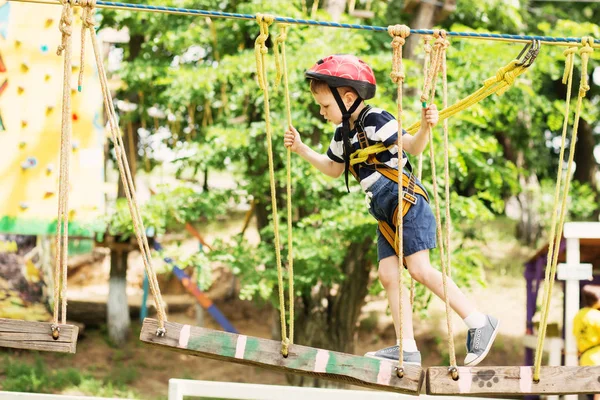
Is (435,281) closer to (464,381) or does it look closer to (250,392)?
(464,381)

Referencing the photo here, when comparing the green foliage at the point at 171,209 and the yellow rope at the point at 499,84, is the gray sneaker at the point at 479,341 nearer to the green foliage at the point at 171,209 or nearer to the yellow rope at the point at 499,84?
the yellow rope at the point at 499,84

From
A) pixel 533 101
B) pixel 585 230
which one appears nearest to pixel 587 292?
pixel 585 230

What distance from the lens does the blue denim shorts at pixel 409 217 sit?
2.99 meters

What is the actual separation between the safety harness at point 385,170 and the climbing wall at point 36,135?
4.32 metres

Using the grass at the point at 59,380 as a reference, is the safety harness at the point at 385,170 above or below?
above

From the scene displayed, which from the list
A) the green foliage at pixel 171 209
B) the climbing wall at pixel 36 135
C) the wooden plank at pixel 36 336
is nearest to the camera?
the wooden plank at pixel 36 336

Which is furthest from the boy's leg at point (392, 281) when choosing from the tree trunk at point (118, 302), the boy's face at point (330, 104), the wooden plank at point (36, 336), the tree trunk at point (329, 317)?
the tree trunk at point (118, 302)

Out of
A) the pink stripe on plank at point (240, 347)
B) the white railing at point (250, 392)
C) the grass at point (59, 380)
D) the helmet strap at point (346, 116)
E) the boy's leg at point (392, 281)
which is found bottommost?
the grass at point (59, 380)

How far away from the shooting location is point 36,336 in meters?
2.84

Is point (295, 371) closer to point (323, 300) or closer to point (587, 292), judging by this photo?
point (587, 292)

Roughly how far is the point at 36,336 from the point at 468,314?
1.56 metres

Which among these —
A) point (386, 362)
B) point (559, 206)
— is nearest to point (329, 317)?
point (559, 206)

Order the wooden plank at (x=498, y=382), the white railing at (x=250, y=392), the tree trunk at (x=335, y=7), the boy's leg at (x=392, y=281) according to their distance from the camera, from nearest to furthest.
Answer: the wooden plank at (x=498, y=382)
the boy's leg at (x=392, y=281)
the white railing at (x=250, y=392)
the tree trunk at (x=335, y=7)

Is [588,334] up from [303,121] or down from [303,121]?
down
